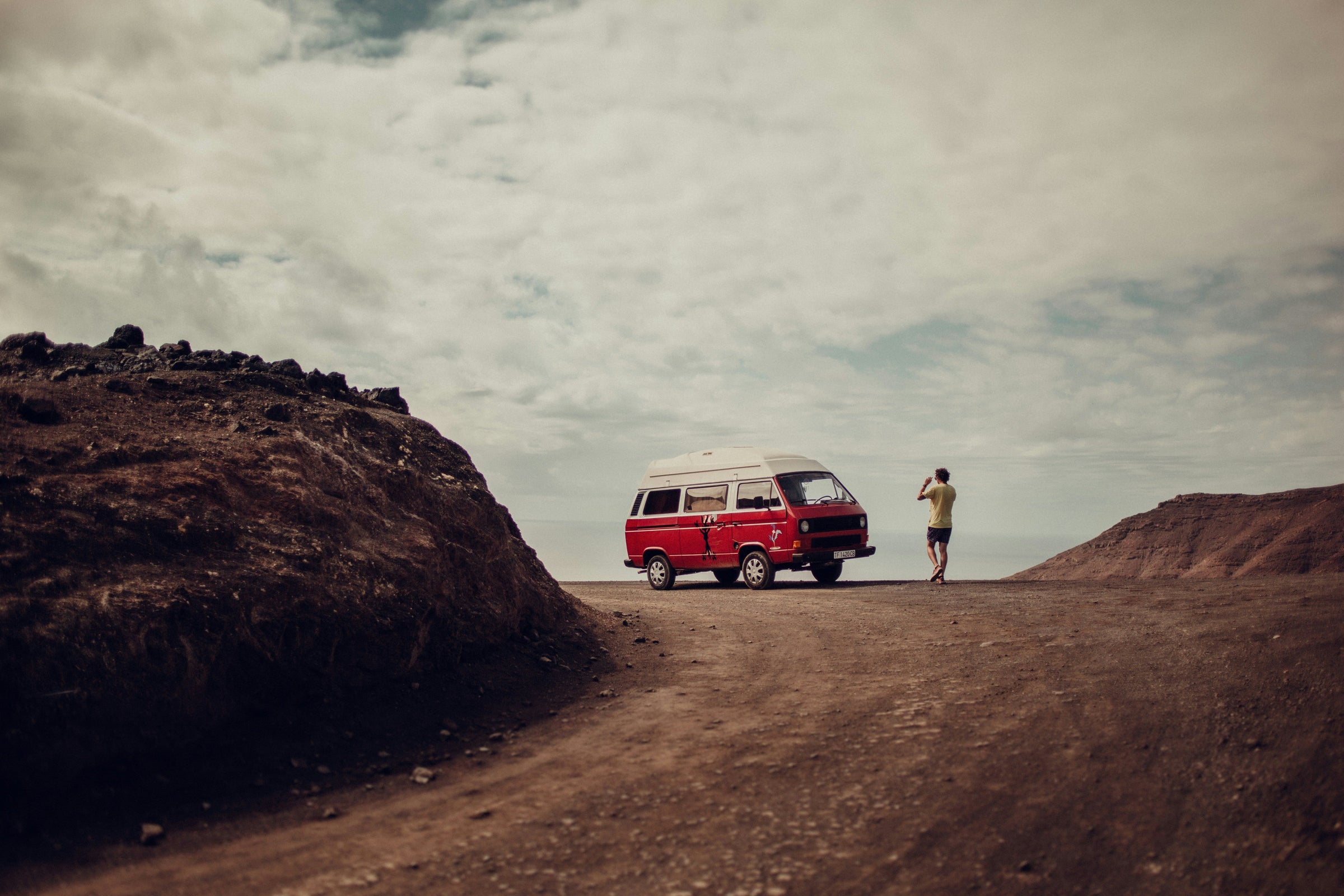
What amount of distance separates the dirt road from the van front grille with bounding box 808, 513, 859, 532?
7.55 meters

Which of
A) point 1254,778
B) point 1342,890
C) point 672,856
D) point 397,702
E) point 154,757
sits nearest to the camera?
point 1342,890

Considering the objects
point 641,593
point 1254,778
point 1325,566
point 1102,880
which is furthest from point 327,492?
point 1325,566

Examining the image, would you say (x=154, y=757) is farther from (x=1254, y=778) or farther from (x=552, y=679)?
(x=1254, y=778)

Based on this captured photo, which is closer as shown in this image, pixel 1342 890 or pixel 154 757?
pixel 1342 890

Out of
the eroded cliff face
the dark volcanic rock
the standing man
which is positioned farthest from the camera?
the standing man

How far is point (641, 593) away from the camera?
17547 mm

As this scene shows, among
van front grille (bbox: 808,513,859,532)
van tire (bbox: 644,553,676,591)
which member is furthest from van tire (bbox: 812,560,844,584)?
van tire (bbox: 644,553,676,591)

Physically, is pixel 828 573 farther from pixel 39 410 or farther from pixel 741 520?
pixel 39 410

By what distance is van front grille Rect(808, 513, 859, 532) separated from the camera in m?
16.2

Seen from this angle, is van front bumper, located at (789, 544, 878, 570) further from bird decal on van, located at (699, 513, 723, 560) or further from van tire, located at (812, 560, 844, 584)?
bird decal on van, located at (699, 513, 723, 560)

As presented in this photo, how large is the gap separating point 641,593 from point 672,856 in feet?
42.9

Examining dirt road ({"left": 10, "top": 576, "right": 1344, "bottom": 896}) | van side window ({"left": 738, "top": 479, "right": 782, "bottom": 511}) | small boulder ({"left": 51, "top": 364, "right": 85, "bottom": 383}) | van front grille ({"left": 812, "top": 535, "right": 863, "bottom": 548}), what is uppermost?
small boulder ({"left": 51, "top": 364, "right": 85, "bottom": 383})

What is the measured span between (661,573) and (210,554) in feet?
41.5

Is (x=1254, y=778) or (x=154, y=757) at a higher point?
(x=154, y=757)
